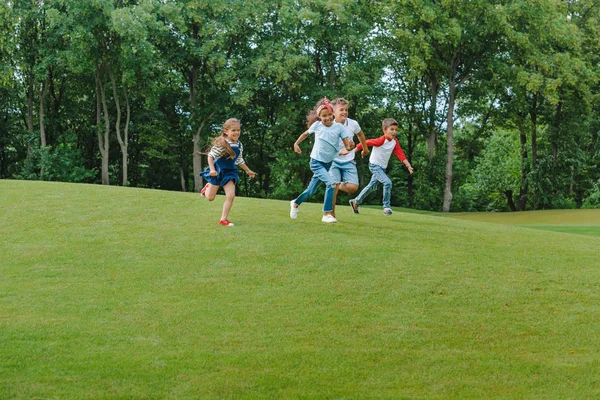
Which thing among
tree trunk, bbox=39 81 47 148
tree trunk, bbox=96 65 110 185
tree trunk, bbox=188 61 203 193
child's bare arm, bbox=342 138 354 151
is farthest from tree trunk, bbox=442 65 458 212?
child's bare arm, bbox=342 138 354 151

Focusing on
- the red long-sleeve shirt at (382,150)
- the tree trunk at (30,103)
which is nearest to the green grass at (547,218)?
the red long-sleeve shirt at (382,150)

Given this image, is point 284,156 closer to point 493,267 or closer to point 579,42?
point 579,42

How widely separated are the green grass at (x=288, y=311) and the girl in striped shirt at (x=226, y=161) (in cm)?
80

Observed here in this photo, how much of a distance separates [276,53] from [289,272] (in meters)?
33.1

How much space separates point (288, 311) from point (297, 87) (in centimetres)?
3649

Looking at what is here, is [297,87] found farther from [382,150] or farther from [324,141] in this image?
[324,141]

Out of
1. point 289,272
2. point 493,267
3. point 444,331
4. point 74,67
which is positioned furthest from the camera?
point 74,67

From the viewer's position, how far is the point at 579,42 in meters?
41.8

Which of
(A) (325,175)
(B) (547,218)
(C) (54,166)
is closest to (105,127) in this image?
(C) (54,166)

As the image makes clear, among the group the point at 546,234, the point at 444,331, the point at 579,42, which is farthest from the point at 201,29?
the point at 444,331

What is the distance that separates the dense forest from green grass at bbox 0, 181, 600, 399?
29379 mm

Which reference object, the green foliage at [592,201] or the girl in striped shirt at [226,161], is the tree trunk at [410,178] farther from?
the girl in striped shirt at [226,161]

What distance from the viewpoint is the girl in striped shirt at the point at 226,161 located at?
12.9 meters

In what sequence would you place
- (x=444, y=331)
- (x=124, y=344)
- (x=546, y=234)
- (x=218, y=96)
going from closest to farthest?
(x=124, y=344) < (x=444, y=331) < (x=546, y=234) < (x=218, y=96)
